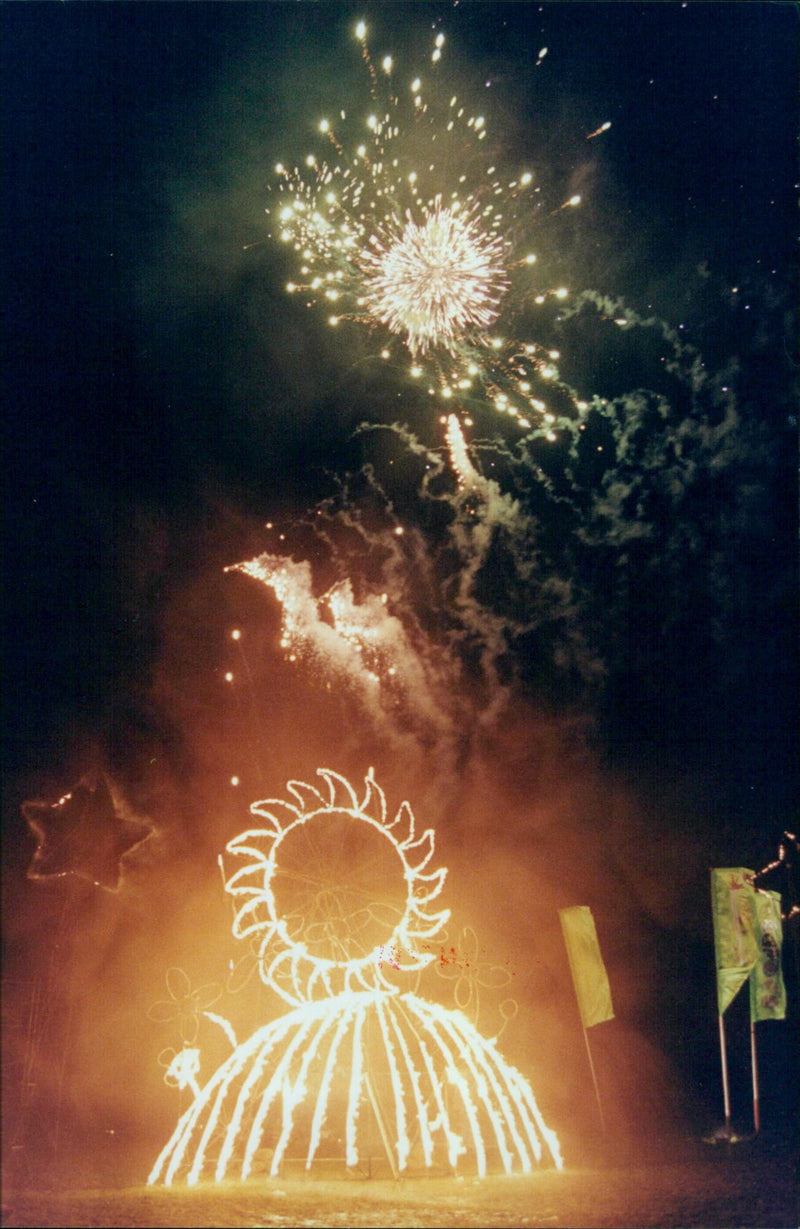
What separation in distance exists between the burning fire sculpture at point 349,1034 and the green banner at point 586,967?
99 cm

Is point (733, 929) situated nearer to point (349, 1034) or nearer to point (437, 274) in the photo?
point (349, 1034)

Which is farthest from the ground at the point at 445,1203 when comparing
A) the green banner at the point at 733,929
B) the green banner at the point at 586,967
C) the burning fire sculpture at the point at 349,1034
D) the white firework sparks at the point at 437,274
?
the white firework sparks at the point at 437,274

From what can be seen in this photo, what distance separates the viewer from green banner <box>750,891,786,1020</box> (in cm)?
745

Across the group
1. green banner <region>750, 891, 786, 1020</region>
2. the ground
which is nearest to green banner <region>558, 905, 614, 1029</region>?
the ground

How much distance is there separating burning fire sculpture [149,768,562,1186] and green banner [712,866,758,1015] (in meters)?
2.42

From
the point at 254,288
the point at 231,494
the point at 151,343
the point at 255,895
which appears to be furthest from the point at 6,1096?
the point at 254,288

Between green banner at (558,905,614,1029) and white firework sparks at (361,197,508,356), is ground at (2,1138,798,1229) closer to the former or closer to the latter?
green banner at (558,905,614,1029)

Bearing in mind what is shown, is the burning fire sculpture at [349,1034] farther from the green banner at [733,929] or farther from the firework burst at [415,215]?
the firework burst at [415,215]

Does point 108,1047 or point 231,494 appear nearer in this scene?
point 108,1047

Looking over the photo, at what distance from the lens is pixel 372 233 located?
6.52 metres

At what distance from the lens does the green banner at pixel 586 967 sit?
686cm

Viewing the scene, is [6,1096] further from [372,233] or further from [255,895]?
[372,233]

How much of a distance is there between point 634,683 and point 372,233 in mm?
5874

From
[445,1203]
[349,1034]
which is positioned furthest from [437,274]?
[445,1203]
